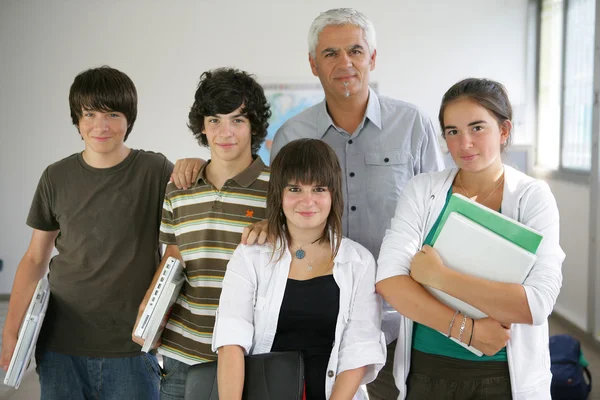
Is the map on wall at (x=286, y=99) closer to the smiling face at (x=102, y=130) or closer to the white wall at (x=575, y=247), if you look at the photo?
the white wall at (x=575, y=247)

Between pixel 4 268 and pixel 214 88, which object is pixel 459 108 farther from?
pixel 4 268

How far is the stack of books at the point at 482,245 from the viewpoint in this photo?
1286mm

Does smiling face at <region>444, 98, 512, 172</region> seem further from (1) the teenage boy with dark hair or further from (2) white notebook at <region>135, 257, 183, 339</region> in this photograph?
(1) the teenage boy with dark hair

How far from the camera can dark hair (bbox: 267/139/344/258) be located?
1.53 metres

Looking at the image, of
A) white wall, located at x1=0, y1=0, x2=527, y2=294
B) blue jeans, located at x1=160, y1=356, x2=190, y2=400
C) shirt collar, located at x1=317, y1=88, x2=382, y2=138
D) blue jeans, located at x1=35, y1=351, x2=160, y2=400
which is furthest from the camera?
white wall, located at x1=0, y1=0, x2=527, y2=294

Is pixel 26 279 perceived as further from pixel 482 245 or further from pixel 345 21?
pixel 482 245

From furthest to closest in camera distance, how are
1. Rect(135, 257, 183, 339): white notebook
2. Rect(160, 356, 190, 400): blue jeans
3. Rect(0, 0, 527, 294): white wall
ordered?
Rect(0, 0, 527, 294): white wall → Rect(160, 356, 190, 400): blue jeans → Rect(135, 257, 183, 339): white notebook

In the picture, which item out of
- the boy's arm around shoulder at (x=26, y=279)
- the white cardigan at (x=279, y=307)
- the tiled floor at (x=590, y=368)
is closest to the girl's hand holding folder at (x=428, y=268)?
the white cardigan at (x=279, y=307)

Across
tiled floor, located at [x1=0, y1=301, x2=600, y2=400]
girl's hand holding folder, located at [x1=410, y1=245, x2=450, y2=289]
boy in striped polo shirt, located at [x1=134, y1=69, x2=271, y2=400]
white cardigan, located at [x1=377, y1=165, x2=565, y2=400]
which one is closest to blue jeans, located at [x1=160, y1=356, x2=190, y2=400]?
boy in striped polo shirt, located at [x1=134, y1=69, x2=271, y2=400]

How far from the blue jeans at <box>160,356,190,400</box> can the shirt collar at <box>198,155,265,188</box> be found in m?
0.56

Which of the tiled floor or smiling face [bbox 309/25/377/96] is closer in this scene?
smiling face [bbox 309/25/377/96]

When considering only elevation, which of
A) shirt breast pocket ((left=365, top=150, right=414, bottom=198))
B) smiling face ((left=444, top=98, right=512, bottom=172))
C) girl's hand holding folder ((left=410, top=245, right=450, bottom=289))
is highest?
smiling face ((left=444, top=98, right=512, bottom=172))

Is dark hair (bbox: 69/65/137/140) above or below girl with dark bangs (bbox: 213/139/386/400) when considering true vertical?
above

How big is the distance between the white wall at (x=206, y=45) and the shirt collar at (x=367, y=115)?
3853mm
